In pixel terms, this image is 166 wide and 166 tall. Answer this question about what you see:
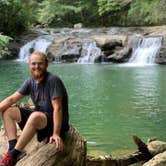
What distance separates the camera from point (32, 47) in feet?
103

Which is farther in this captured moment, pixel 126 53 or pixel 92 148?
pixel 126 53

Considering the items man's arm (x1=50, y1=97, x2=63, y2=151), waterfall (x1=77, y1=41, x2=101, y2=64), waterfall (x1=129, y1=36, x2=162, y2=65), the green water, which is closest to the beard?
man's arm (x1=50, y1=97, x2=63, y2=151)

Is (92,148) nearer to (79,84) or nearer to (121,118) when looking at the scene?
(121,118)

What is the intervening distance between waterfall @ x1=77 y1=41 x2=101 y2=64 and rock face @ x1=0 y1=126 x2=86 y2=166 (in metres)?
23.1

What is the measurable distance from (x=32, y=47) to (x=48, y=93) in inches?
1046

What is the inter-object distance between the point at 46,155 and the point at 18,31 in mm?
A: 30090

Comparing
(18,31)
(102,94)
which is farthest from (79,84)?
(18,31)

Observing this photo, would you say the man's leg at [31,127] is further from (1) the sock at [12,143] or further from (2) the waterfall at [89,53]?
(2) the waterfall at [89,53]

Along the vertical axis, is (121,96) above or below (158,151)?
Answer: below

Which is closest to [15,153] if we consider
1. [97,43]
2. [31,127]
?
[31,127]

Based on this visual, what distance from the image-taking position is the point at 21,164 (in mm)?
4957

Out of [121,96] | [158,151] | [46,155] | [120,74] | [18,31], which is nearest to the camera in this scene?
[46,155]

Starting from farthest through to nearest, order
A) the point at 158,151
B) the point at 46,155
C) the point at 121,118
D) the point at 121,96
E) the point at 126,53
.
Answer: the point at 126,53
the point at 121,96
the point at 121,118
the point at 158,151
the point at 46,155

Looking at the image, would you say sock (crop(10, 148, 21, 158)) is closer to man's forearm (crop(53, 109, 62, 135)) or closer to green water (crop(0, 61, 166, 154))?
man's forearm (crop(53, 109, 62, 135))
